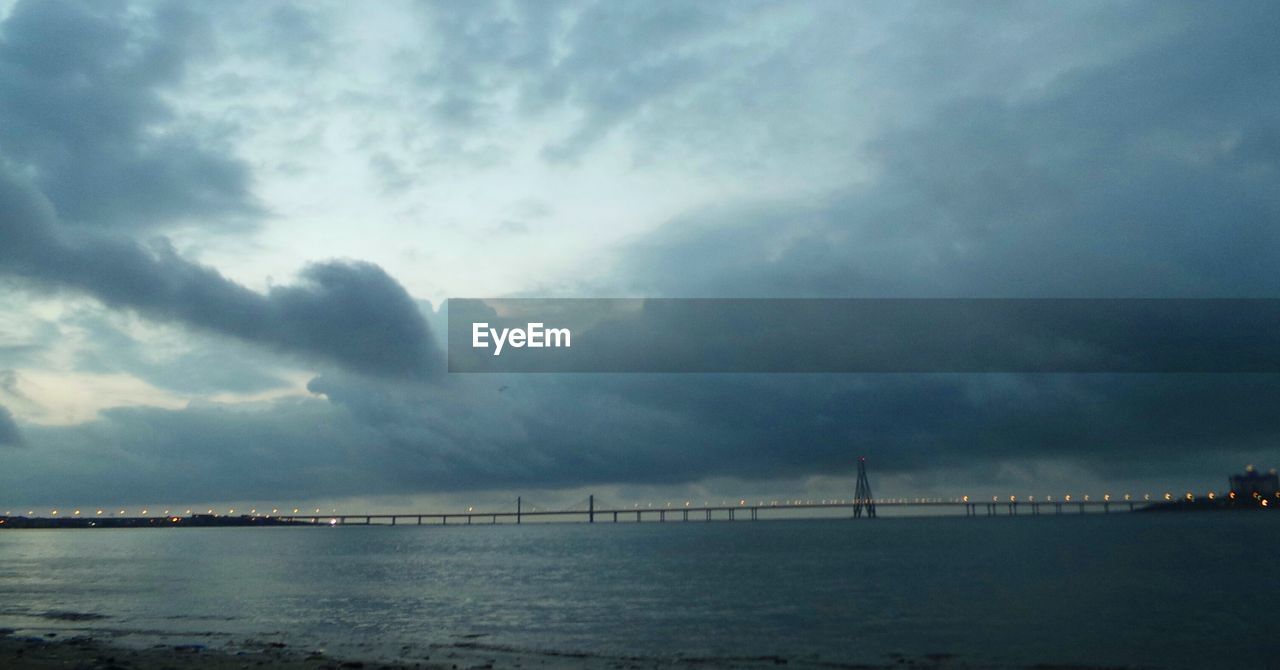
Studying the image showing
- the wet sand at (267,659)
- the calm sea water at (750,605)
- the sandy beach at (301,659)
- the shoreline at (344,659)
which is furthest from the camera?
the calm sea water at (750,605)

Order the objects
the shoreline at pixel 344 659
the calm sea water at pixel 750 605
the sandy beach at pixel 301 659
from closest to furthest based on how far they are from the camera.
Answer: the sandy beach at pixel 301 659 → the shoreline at pixel 344 659 → the calm sea water at pixel 750 605

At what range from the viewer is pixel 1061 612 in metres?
40.7

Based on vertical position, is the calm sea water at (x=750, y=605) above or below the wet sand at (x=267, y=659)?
Answer: below

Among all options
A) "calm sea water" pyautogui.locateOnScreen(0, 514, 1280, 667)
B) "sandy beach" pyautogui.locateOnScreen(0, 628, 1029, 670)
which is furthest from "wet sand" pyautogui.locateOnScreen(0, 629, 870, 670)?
"calm sea water" pyautogui.locateOnScreen(0, 514, 1280, 667)

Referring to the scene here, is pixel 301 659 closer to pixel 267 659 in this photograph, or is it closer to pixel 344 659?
pixel 267 659

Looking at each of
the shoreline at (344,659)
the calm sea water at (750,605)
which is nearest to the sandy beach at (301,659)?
the shoreline at (344,659)

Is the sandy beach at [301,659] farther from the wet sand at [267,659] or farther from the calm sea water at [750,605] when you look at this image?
the calm sea water at [750,605]

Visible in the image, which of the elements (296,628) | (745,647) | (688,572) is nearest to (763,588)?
(688,572)

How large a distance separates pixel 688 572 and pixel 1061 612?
35.0 meters

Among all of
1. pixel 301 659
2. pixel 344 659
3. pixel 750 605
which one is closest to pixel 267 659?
pixel 301 659

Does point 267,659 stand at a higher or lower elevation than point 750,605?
higher

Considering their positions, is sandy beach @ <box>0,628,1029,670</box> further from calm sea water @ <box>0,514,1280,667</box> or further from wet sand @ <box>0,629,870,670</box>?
calm sea water @ <box>0,514,1280,667</box>

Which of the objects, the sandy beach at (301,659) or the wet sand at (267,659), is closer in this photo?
the wet sand at (267,659)

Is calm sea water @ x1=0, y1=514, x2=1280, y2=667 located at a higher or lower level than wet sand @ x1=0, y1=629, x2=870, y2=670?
lower
